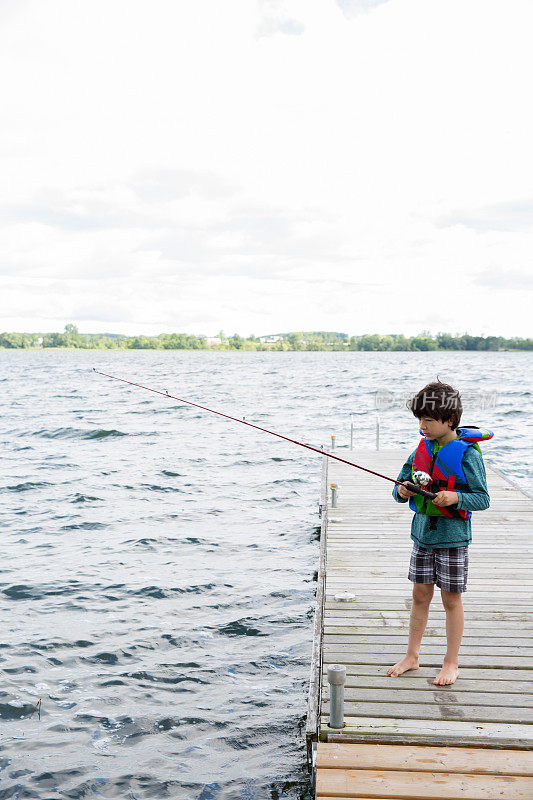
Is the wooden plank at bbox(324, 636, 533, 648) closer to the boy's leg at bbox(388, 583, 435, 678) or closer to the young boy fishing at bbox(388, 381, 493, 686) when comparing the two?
the boy's leg at bbox(388, 583, 435, 678)

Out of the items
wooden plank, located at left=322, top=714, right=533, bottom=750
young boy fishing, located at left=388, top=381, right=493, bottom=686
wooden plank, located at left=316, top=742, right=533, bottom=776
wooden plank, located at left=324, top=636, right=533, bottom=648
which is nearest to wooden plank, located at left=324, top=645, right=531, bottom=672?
wooden plank, located at left=324, top=636, right=533, bottom=648

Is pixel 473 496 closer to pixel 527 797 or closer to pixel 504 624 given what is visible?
pixel 527 797

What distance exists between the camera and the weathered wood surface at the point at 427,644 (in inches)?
169

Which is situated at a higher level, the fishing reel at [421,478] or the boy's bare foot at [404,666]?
the fishing reel at [421,478]

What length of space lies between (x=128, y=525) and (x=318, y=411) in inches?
936

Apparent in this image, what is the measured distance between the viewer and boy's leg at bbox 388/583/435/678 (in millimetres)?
4637

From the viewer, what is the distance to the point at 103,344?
138 metres

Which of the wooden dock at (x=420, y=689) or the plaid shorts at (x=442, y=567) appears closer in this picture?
the wooden dock at (x=420, y=689)

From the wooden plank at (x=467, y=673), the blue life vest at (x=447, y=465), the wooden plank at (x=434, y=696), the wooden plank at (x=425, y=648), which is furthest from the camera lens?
the wooden plank at (x=425, y=648)

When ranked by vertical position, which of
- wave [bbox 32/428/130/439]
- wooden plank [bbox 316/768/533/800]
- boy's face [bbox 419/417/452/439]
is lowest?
wave [bbox 32/428/130/439]

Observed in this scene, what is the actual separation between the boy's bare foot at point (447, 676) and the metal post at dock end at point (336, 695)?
2.94ft

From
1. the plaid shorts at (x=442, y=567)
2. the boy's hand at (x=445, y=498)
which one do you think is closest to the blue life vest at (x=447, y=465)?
the boy's hand at (x=445, y=498)

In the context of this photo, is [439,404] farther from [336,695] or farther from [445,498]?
[336,695]

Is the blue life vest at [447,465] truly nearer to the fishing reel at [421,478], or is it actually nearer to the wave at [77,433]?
the fishing reel at [421,478]
